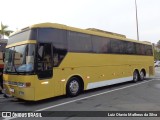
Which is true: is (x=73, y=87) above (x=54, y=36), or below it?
below

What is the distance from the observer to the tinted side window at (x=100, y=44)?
1198cm

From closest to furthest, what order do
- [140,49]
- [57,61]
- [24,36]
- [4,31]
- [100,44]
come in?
[24,36] → [57,61] → [100,44] → [140,49] → [4,31]

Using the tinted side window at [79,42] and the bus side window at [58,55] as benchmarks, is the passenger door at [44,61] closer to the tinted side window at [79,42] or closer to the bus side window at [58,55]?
the bus side window at [58,55]

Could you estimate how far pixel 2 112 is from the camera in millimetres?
7613

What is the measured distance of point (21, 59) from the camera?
342 inches

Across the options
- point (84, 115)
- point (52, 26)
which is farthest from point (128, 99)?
point (52, 26)

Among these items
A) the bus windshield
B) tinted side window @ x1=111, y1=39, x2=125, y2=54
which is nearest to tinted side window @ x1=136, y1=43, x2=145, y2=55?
tinted side window @ x1=111, y1=39, x2=125, y2=54

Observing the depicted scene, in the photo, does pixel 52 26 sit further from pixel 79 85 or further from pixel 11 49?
pixel 79 85

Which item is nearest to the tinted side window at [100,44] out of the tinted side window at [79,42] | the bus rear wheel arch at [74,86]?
the tinted side window at [79,42]

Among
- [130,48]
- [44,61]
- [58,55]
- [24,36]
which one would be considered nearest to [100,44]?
[58,55]

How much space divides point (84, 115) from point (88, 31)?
5.79 m

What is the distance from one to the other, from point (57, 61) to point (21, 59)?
1.58 meters

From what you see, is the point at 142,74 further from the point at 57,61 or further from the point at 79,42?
the point at 57,61

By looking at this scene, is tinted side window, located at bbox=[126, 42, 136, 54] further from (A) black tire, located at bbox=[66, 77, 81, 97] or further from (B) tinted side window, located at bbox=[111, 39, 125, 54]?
(A) black tire, located at bbox=[66, 77, 81, 97]
